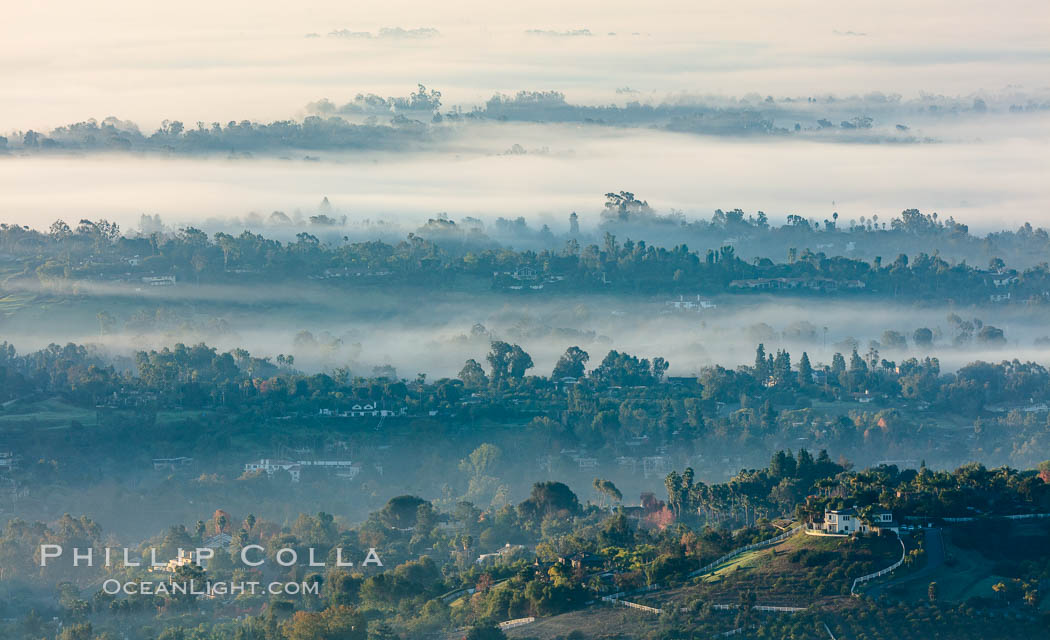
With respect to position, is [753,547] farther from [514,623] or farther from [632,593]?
[514,623]

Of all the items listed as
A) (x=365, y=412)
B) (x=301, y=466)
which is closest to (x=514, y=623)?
(x=301, y=466)

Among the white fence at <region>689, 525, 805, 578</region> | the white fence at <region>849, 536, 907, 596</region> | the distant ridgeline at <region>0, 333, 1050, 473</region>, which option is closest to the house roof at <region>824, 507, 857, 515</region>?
the white fence at <region>689, 525, 805, 578</region>

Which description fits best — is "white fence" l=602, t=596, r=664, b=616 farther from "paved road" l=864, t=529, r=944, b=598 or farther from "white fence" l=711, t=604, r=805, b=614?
"paved road" l=864, t=529, r=944, b=598

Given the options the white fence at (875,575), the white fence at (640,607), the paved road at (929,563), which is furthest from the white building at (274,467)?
the white fence at (875,575)

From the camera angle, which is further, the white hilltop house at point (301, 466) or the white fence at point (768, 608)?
the white hilltop house at point (301, 466)

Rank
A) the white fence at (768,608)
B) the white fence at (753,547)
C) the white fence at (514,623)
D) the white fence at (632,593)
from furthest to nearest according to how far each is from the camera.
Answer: the white fence at (753,547) → the white fence at (514,623) → the white fence at (632,593) → the white fence at (768,608)

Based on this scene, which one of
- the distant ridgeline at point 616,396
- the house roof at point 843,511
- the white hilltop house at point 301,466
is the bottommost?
the white hilltop house at point 301,466

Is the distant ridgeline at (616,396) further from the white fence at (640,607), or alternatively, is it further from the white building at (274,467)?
the white fence at (640,607)

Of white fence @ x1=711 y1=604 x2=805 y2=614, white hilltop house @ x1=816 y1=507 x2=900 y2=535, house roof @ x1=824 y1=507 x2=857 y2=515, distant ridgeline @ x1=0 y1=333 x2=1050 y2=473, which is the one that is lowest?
distant ridgeline @ x1=0 y1=333 x2=1050 y2=473
